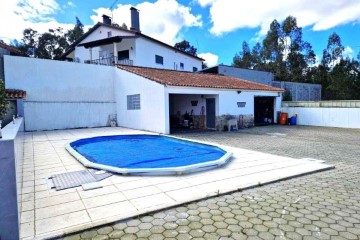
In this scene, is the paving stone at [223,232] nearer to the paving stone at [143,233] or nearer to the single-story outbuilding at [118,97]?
the paving stone at [143,233]

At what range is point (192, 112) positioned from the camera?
59.1 feet

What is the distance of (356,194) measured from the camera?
14.2 ft

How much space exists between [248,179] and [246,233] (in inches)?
87.0

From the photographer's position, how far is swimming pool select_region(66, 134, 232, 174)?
20.0 ft

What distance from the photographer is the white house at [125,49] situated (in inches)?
875

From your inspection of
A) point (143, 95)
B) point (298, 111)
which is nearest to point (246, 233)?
point (143, 95)

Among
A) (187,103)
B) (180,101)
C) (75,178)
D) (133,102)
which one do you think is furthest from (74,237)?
(180,101)

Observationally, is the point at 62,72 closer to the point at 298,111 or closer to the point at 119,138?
the point at 119,138

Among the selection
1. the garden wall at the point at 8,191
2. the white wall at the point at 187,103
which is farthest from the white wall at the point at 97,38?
the garden wall at the point at 8,191

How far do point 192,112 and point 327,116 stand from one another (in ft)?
34.3

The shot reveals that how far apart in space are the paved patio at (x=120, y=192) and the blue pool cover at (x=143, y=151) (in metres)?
1.56

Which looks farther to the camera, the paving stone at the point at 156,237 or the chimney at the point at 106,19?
the chimney at the point at 106,19

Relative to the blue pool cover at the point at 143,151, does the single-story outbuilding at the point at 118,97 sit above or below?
above

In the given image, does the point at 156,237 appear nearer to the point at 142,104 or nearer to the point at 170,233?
the point at 170,233
